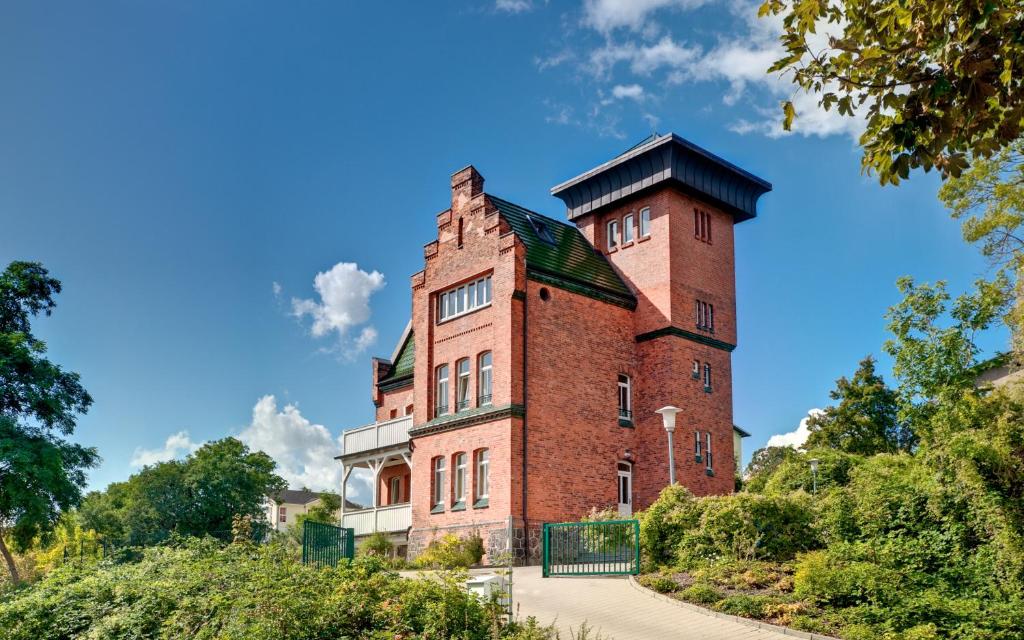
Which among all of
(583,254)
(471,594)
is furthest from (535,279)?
(471,594)

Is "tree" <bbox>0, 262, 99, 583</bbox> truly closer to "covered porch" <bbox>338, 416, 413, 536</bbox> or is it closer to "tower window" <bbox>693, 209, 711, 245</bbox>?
"covered porch" <bbox>338, 416, 413, 536</bbox>

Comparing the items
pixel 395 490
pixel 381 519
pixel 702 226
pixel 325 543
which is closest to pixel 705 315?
pixel 702 226

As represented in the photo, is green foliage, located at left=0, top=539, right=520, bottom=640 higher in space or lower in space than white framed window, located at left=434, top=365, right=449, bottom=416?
lower

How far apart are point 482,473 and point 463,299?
5.81 metres

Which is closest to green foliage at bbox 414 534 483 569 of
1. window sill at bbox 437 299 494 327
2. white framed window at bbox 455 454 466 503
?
white framed window at bbox 455 454 466 503

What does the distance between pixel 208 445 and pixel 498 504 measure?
30611 millimetres

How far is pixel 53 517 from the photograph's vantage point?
95.9 feet

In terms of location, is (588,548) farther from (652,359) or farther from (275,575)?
(652,359)

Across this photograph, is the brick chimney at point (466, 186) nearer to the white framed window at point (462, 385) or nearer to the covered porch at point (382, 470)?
the white framed window at point (462, 385)

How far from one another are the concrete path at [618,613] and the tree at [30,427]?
649 inches

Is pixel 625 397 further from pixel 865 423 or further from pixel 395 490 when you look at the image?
pixel 865 423

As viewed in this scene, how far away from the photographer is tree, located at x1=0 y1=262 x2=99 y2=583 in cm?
2812

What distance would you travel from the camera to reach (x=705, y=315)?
110ft

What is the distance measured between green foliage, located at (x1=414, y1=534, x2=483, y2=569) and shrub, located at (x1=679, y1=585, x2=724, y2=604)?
1082cm
